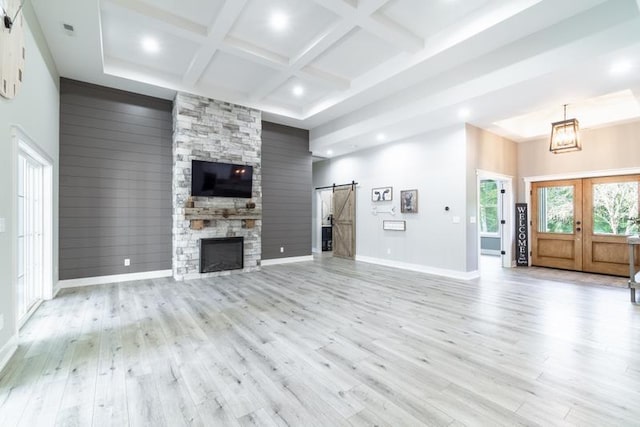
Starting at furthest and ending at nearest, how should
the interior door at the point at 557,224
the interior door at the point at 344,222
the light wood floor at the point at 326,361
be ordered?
the interior door at the point at 344,222, the interior door at the point at 557,224, the light wood floor at the point at 326,361

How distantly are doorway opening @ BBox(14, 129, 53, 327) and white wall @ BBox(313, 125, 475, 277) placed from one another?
6.32 meters

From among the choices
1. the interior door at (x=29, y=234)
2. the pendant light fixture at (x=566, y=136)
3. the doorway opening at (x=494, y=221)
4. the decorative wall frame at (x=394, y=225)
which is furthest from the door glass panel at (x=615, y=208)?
the interior door at (x=29, y=234)

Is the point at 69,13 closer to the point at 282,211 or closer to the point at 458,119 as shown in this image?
the point at 282,211

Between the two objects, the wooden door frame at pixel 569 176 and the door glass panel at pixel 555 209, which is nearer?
the wooden door frame at pixel 569 176

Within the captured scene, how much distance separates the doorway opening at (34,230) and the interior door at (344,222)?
20.5 feet

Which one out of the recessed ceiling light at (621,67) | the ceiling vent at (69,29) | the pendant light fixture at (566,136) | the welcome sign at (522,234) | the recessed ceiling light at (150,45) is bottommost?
the welcome sign at (522,234)

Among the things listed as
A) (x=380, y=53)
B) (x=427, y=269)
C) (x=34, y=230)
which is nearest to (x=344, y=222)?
(x=427, y=269)

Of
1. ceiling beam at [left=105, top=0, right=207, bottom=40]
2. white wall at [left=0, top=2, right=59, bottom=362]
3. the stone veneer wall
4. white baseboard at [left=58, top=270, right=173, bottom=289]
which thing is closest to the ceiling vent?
white wall at [left=0, top=2, right=59, bottom=362]

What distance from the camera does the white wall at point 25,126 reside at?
2.41 meters

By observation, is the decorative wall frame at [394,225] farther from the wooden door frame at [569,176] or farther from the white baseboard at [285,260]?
the wooden door frame at [569,176]

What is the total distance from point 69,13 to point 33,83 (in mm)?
915

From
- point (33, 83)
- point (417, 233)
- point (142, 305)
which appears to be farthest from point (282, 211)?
point (33, 83)

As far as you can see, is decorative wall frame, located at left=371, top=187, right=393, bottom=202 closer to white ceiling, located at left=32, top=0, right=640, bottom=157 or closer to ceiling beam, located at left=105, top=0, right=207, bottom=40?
white ceiling, located at left=32, top=0, right=640, bottom=157

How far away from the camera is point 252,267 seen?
248 inches
